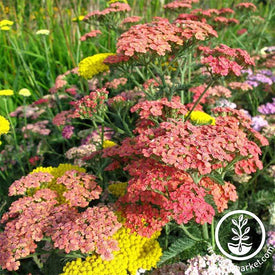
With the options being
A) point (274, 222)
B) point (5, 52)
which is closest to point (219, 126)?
point (274, 222)

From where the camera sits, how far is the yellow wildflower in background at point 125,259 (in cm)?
167

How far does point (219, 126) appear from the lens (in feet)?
6.06

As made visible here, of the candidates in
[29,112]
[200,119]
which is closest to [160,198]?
[200,119]

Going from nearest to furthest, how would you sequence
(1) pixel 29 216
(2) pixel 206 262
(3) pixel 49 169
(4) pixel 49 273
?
(2) pixel 206 262
(1) pixel 29 216
(4) pixel 49 273
(3) pixel 49 169

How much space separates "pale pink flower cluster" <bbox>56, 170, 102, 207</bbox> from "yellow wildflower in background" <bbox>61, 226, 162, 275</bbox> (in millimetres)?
270

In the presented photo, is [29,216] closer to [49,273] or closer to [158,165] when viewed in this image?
[49,273]

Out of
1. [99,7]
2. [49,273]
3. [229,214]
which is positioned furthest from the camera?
[99,7]

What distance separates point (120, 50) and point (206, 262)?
4.50 feet

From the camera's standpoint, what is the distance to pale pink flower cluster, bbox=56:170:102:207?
190 centimetres

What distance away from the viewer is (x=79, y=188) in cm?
195

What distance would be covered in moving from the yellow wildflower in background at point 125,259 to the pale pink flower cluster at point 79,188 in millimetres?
270

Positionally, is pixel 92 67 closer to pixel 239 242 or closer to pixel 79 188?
pixel 79 188

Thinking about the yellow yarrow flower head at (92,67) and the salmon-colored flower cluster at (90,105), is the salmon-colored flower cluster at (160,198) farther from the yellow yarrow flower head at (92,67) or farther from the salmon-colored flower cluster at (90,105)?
the yellow yarrow flower head at (92,67)

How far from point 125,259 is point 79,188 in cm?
49
